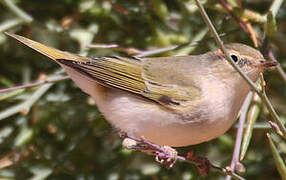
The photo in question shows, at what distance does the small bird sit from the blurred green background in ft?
0.31

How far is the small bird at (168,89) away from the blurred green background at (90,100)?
3.8 inches

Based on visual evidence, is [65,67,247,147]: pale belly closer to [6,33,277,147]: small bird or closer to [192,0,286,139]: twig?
[6,33,277,147]: small bird

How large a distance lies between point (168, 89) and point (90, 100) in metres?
0.41

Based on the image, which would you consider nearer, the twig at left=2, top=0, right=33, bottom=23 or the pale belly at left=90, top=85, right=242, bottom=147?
the pale belly at left=90, top=85, right=242, bottom=147

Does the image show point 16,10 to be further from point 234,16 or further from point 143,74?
point 234,16

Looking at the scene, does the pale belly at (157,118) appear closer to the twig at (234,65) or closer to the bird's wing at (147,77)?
the bird's wing at (147,77)

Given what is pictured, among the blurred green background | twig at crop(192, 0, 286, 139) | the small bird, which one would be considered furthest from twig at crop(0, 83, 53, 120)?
twig at crop(192, 0, 286, 139)

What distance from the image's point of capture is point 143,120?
1.76 m

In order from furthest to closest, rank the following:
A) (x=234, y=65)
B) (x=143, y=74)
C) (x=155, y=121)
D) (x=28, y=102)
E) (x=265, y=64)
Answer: (x=143, y=74) → (x=28, y=102) → (x=155, y=121) → (x=265, y=64) → (x=234, y=65)

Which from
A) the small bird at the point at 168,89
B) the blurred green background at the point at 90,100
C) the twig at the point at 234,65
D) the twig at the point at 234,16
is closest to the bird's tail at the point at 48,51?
the small bird at the point at 168,89

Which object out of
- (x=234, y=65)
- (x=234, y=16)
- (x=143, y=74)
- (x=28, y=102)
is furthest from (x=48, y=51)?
(x=234, y=65)

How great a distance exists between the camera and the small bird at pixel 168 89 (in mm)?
1687

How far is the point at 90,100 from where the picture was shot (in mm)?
2152

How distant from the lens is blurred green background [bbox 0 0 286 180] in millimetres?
1999
